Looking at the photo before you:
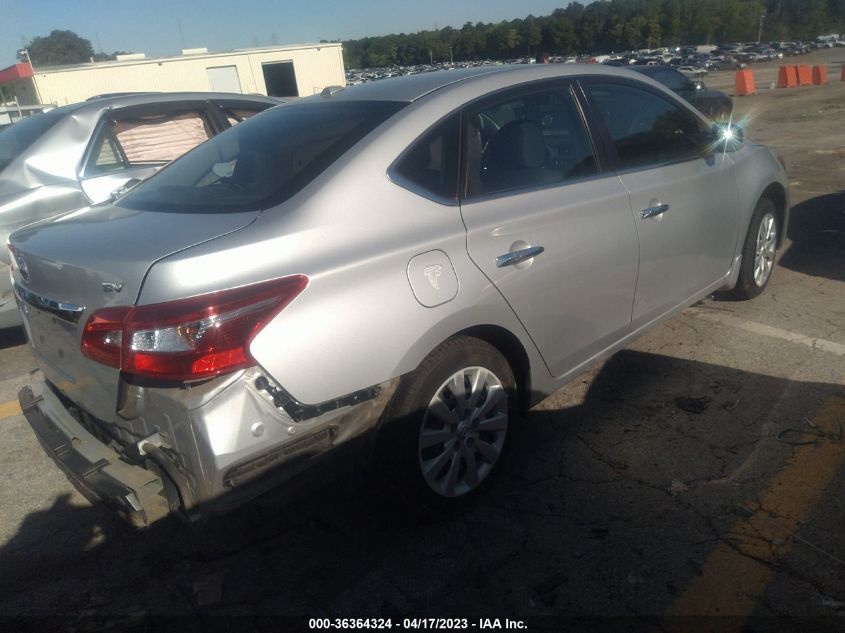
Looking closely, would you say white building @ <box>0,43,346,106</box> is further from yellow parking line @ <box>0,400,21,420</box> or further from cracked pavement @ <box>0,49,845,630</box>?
cracked pavement @ <box>0,49,845,630</box>

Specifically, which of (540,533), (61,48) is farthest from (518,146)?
(61,48)

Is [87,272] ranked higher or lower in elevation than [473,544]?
higher

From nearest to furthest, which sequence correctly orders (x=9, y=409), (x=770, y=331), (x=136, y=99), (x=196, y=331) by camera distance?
1. (x=196, y=331)
2. (x=9, y=409)
3. (x=770, y=331)
4. (x=136, y=99)

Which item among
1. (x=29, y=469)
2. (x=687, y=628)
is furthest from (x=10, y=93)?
(x=687, y=628)

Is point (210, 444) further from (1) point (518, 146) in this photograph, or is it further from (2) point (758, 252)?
(2) point (758, 252)

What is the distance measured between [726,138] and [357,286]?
2.95 meters

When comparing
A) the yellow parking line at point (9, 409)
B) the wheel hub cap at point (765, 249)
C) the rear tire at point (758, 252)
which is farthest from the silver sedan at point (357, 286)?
the yellow parking line at point (9, 409)

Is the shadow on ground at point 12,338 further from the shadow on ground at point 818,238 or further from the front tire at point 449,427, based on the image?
the shadow on ground at point 818,238

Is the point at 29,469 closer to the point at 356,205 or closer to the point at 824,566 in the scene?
the point at 356,205

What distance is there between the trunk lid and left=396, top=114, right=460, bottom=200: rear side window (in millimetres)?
643

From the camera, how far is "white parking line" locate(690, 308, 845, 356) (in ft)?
13.1

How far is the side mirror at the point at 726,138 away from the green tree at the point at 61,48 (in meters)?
119

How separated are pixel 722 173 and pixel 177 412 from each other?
3347 millimetres

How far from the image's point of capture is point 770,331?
4277 millimetres
